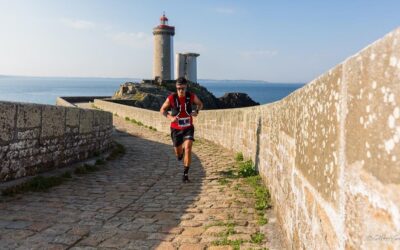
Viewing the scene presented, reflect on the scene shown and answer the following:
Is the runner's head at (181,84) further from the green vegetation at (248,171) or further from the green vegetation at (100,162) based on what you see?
the green vegetation at (100,162)

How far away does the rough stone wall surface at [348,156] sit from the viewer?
1.45 meters

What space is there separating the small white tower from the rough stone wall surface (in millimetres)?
70741

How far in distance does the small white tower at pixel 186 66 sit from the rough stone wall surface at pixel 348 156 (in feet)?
232

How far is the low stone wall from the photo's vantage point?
6.26 metres

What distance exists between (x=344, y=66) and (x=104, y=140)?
362 inches

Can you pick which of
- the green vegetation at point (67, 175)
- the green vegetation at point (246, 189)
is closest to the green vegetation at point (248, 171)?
the green vegetation at point (246, 189)

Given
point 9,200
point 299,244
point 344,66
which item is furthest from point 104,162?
point 344,66

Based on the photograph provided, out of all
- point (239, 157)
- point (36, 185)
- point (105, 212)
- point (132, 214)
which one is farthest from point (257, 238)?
point (239, 157)

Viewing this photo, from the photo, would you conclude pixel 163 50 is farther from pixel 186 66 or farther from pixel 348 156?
pixel 348 156

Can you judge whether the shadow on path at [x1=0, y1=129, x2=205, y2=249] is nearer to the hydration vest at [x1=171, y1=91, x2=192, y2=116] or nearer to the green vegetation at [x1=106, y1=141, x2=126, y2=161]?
the hydration vest at [x1=171, y1=91, x2=192, y2=116]

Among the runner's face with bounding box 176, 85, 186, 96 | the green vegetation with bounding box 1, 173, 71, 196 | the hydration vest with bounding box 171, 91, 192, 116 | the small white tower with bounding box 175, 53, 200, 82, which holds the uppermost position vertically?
the small white tower with bounding box 175, 53, 200, 82

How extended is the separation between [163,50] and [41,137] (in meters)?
58.9

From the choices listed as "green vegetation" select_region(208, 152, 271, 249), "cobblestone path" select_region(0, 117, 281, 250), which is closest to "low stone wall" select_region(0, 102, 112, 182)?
"cobblestone path" select_region(0, 117, 281, 250)

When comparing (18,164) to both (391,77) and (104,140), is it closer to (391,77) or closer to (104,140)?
(104,140)
